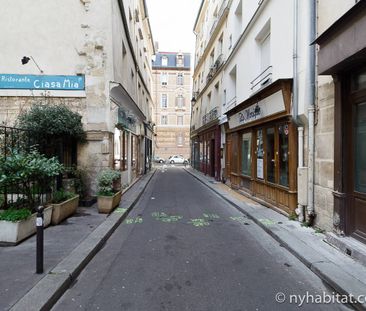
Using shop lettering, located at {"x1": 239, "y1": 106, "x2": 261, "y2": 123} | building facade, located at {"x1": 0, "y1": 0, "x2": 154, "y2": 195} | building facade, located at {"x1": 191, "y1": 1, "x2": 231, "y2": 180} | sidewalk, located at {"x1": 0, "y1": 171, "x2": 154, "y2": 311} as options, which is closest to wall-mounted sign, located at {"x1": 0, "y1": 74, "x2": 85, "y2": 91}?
building facade, located at {"x1": 0, "y1": 0, "x2": 154, "y2": 195}

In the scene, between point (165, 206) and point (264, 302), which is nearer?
point (264, 302)

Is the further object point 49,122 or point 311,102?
point 49,122

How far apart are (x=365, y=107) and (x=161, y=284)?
397cm

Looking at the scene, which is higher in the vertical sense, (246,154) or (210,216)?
(246,154)

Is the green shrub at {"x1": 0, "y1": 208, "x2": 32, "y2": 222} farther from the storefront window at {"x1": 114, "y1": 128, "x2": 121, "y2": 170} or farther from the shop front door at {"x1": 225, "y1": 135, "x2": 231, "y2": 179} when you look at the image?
the shop front door at {"x1": 225, "y1": 135, "x2": 231, "y2": 179}

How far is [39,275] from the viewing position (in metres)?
3.55

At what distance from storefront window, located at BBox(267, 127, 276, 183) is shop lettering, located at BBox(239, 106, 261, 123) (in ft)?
2.33

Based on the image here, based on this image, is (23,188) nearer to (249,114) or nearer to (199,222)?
(199,222)

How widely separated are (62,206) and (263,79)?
255 inches

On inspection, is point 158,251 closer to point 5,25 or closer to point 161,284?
point 161,284

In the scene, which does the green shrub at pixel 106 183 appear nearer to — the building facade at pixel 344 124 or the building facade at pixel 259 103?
the building facade at pixel 259 103

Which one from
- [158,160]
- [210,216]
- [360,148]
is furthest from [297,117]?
[158,160]

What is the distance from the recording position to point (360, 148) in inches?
184

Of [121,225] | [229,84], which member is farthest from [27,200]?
[229,84]
